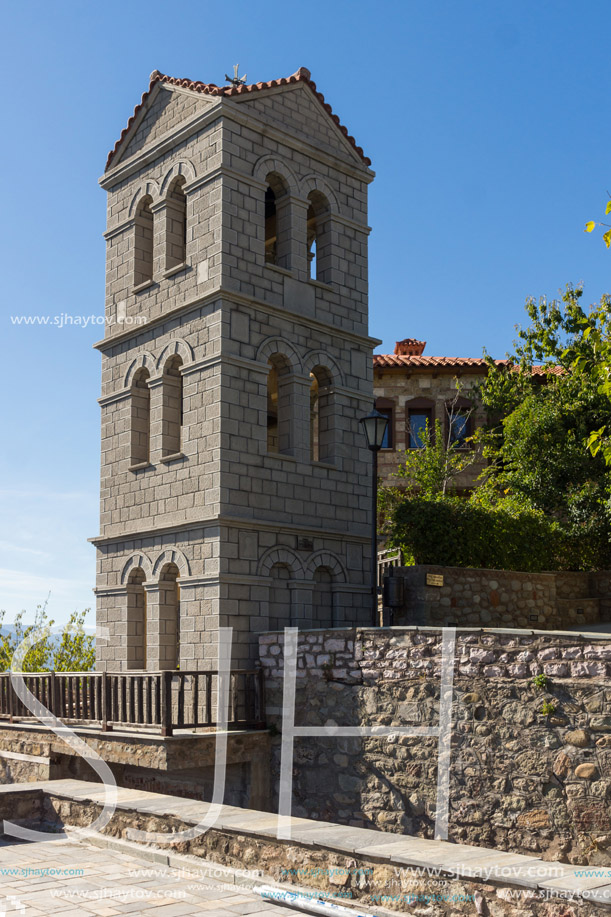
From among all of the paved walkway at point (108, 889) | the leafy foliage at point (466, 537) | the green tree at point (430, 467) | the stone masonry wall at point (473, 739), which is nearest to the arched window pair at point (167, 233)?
the leafy foliage at point (466, 537)

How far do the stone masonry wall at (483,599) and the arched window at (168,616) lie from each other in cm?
358

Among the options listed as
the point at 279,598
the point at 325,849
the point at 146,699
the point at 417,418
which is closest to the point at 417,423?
the point at 417,418

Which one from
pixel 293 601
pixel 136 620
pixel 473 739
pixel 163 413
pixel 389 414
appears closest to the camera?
pixel 473 739

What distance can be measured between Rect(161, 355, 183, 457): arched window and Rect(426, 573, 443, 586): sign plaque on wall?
4.63 meters

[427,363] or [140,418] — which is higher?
[427,363]

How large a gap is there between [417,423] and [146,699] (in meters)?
19.9

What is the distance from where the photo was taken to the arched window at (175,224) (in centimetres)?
1578

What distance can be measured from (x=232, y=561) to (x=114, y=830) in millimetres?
5187

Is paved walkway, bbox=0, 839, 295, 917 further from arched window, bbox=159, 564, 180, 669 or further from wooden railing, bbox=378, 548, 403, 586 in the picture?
wooden railing, bbox=378, 548, 403, 586

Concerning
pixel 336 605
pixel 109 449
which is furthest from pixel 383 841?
pixel 109 449

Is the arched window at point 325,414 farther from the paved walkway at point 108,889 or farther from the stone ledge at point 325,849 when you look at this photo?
the paved walkway at point 108,889

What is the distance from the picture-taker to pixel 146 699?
12.6 m

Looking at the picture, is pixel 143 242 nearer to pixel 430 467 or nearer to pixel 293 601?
pixel 293 601

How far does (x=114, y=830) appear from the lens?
358 inches
